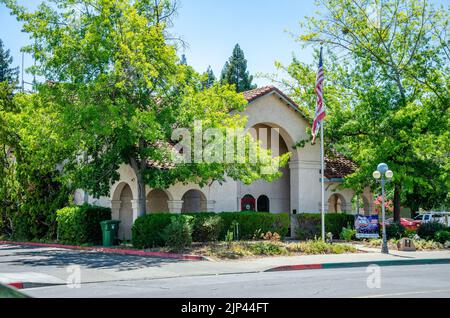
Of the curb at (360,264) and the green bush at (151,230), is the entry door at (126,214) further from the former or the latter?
the curb at (360,264)

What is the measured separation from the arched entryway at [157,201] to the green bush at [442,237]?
13266mm

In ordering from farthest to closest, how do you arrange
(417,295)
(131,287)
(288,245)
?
(288,245), (131,287), (417,295)

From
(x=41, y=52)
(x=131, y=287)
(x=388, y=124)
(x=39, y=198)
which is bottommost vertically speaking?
(x=131, y=287)

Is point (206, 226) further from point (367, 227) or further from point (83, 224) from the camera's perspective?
point (367, 227)

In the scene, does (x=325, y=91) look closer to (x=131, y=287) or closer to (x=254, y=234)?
(x=254, y=234)

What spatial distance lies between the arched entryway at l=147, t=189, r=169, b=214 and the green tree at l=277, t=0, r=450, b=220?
9510mm

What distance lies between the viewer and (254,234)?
26109 millimetres

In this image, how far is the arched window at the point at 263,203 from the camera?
1258 inches

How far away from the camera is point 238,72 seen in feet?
208

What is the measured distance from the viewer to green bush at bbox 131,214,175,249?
2286cm

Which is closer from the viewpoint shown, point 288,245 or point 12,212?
point 288,245

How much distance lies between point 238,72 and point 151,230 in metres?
42.6
